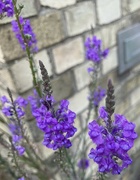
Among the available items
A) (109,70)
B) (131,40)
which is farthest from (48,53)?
(131,40)

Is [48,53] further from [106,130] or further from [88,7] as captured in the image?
[106,130]

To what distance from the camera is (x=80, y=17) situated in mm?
1203

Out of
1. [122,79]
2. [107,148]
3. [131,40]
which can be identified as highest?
[107,148]

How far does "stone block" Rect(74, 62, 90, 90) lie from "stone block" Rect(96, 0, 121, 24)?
9.5 inches

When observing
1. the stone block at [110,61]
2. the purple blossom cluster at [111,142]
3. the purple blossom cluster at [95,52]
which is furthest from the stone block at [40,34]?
the purple blossom cluster at [111,142]

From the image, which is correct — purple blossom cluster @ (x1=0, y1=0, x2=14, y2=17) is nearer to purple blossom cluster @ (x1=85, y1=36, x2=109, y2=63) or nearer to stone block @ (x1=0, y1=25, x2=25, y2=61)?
stone block @ (x1=0, y1=25, x2=25, y2=61)

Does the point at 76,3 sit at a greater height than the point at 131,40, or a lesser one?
greater

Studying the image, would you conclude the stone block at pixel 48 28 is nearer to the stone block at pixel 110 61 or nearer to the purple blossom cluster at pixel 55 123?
the stone block at pixel 110 61

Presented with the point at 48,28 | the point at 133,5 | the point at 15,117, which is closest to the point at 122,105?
the point at 133,5

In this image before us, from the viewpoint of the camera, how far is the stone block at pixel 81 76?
130 cm

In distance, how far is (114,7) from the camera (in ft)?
4.48

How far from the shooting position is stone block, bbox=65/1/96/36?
3.80 ft

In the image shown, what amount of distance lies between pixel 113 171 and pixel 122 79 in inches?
45.3

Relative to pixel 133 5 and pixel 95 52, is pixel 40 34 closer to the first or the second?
pixel 95 52
